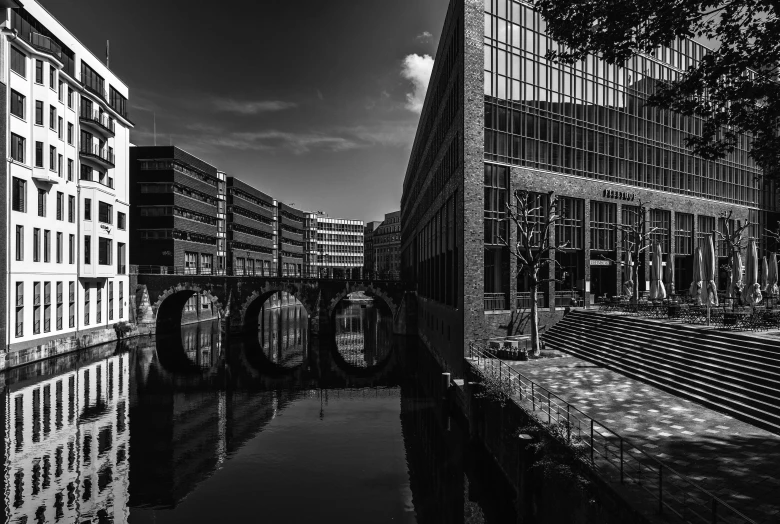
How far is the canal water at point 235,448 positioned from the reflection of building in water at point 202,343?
3.80 meters

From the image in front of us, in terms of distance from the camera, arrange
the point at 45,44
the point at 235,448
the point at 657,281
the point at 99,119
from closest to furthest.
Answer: the point at 235,448 → the point at 657,281 → the point at 45,44 → the point at 99,119

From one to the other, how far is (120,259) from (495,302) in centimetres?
4719

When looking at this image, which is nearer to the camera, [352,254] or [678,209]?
[678,209]

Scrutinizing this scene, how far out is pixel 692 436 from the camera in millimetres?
14031

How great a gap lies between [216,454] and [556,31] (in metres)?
21.9

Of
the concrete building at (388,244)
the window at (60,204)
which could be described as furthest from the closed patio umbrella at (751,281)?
the concrete building at (388,244)

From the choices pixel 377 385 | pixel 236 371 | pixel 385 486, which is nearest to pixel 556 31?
pixel 385 486

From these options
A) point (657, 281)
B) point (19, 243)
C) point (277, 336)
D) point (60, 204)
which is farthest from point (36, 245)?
point (657, 281)

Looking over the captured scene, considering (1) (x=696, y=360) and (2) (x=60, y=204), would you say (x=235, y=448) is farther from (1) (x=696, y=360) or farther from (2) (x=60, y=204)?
(2) (x=60, y=204)

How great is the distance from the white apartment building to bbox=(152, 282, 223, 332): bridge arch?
4407 mm

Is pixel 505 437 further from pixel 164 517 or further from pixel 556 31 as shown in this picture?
pixel 556 31

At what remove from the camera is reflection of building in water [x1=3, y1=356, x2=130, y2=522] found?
16.7 m

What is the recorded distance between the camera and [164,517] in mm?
16391

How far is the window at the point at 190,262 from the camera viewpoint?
249ft
